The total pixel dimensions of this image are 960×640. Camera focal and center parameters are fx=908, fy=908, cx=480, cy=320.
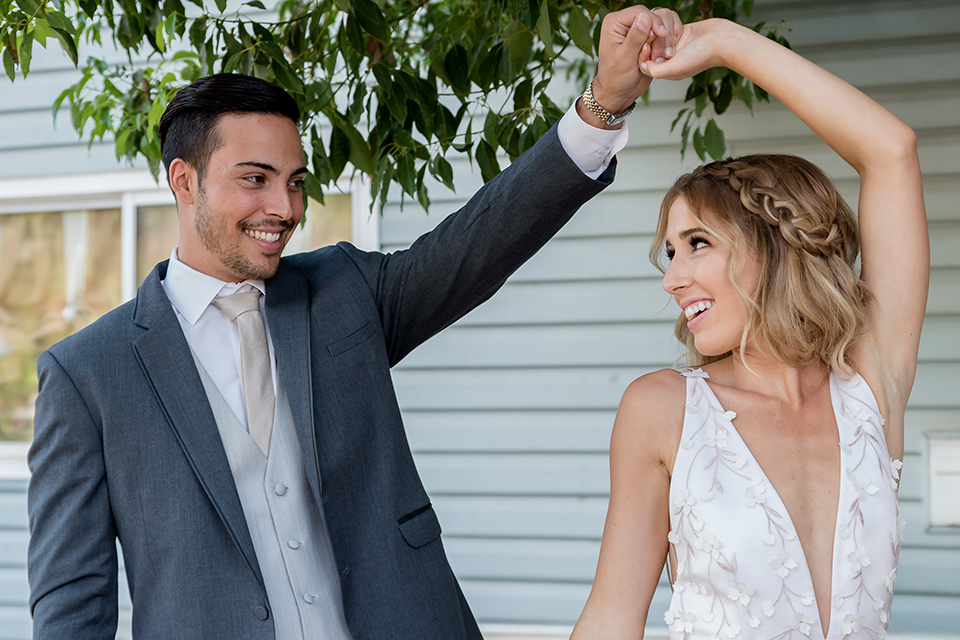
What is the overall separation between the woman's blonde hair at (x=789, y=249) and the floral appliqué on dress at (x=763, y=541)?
163 millimetres

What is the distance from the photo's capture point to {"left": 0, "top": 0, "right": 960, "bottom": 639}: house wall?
11.7 ft

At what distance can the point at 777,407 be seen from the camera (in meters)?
1.77

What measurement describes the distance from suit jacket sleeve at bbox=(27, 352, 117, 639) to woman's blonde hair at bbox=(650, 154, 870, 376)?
119cm

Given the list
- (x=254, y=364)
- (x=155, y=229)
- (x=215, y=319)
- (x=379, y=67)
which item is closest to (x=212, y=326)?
(x=215, y=319)

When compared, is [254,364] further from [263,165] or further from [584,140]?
[584,140]

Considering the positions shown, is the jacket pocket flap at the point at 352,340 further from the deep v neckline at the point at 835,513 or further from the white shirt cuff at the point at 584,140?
the deep v neckline at the point at 835,513

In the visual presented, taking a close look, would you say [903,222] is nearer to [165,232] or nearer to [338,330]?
[338,330]

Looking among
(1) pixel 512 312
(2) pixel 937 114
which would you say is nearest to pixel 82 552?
(1) pixel 512 312

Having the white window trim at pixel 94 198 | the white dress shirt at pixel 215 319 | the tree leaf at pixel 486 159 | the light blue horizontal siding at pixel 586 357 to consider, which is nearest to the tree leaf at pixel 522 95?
the tree leaf at pixel 486 159

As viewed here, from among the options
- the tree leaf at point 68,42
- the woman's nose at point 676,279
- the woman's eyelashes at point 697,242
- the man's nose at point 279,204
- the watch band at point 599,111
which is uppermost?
the tree leaf at point 68,42

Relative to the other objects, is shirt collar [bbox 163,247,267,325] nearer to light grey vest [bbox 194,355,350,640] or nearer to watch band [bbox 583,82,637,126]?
light grey vest [bbox 194,355,350,640]

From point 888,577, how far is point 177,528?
50.5 inches

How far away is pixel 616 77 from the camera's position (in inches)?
63.5

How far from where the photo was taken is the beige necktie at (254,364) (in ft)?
5.61
